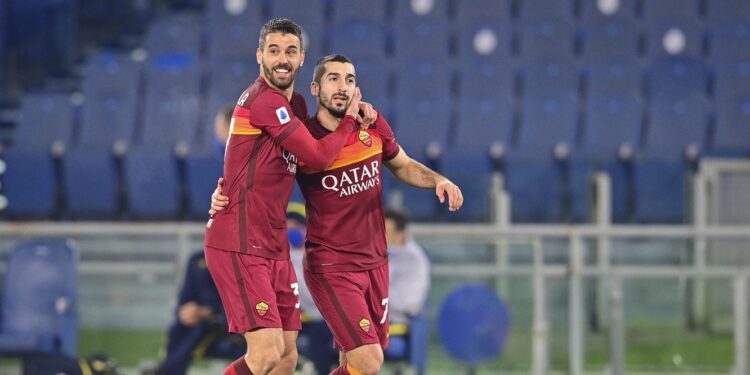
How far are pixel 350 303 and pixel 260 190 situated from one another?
1.89 feet

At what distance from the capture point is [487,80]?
1147cm

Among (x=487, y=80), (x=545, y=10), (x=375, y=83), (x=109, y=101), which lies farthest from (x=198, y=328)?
(x=545, y=10)

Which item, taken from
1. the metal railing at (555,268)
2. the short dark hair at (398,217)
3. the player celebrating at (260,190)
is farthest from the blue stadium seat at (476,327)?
the player celebrating at (260,190)

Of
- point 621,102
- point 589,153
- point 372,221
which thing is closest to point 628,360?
point 372,221

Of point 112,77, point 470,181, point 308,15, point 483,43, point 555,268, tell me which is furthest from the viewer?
point 308,15

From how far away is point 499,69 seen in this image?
454 inches

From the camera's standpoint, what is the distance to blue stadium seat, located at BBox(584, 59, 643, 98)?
11391mm

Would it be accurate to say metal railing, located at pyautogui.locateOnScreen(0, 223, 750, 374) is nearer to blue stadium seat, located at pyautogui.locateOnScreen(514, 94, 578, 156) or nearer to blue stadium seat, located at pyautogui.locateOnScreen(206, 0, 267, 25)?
blue stadium seat, located at pyautogui.locateOnScreen(514, 94, 578, 156)

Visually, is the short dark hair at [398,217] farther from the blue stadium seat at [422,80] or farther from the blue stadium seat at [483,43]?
the blue stadium seat at [483,43]

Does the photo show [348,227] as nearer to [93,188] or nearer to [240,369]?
[240,369]

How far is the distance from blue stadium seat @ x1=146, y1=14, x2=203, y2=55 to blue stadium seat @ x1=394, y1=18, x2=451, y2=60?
1.92 m

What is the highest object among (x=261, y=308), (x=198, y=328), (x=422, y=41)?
(x=422, y=41)

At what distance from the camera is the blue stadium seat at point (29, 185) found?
10.6 m

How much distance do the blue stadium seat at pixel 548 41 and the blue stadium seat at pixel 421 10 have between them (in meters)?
0.86
